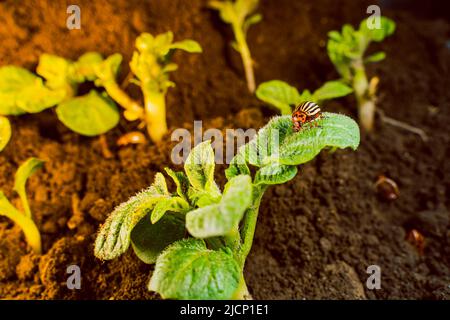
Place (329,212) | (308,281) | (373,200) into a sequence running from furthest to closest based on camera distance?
(373,200) → (329,212) → (308,281)

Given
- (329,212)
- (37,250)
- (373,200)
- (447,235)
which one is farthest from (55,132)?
(447,235)

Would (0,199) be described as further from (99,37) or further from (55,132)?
(99,37)

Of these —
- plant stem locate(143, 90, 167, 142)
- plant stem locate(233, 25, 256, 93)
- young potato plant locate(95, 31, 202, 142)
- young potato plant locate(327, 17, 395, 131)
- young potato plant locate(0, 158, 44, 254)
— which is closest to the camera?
young potato plant locate(0, 158, 44, 254)

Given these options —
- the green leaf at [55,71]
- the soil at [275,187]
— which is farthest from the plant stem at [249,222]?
the green leaf at [55,71]

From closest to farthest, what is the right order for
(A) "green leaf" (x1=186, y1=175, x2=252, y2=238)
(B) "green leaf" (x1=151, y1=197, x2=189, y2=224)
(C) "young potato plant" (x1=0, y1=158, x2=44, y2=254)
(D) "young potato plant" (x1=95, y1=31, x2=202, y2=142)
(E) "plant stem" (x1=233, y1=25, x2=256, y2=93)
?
1. (A) "green leaf" (x1=186, y1=175, x2=252, y2=238)
2. (B) "green leaf" (x1=151, y1=197, x2=189, y2=224)
3. (C) "young potato plant" (x1=0, y1=158, x2=44, y2=254)
4. (D) "young potato plant" (x1=95, y1=31, x2=202, y2=142)
5. (E) "plant stem" (x1=233, y1=25, x2=256, y2=93)

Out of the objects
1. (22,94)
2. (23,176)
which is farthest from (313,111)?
(22,94)

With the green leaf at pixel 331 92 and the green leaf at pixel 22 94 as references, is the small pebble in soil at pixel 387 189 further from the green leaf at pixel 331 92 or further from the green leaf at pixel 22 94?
the green leaf at pixel 22 94

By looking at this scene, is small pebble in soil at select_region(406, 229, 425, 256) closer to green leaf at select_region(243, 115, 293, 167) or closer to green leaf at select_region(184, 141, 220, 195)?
green leaf at select_region(243, 115, 293, 167)

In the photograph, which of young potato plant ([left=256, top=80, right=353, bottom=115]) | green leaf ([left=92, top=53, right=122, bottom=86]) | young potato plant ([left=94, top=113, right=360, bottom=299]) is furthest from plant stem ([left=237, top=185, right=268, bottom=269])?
green leaf ([left=92, top=53, right=122, bottom=86])
